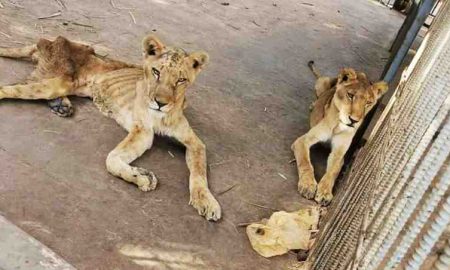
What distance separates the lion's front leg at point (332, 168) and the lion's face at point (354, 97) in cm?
25

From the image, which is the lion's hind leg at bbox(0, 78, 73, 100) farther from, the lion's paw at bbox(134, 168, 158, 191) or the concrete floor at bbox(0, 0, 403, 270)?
the lion's paw at bbox(134, 168, 158, 191)

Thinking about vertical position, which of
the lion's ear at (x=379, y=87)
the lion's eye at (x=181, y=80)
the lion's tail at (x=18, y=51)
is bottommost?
the lion's tail at (x=18, y=51)

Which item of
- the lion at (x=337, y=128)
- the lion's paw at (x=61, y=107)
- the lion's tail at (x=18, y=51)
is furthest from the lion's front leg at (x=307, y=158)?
the lion's tail at (x=18, y=51)

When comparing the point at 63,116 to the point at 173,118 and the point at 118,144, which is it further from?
the point at 173,118

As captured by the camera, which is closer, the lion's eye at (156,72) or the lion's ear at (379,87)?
the lion's eye at (156,72)

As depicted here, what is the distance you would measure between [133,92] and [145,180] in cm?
101

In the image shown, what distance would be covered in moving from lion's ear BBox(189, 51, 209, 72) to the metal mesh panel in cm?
165

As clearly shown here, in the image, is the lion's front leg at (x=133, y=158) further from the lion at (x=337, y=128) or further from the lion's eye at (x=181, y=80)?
the lion at (x=337, y=128)

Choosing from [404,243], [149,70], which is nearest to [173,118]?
[149,70]

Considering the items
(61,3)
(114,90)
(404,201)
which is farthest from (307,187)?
(61,3)

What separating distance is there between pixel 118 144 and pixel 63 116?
0.57 meters

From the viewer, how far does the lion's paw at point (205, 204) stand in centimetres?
373

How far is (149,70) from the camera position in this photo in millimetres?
4102

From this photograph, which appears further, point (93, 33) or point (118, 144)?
point (93, 33)
